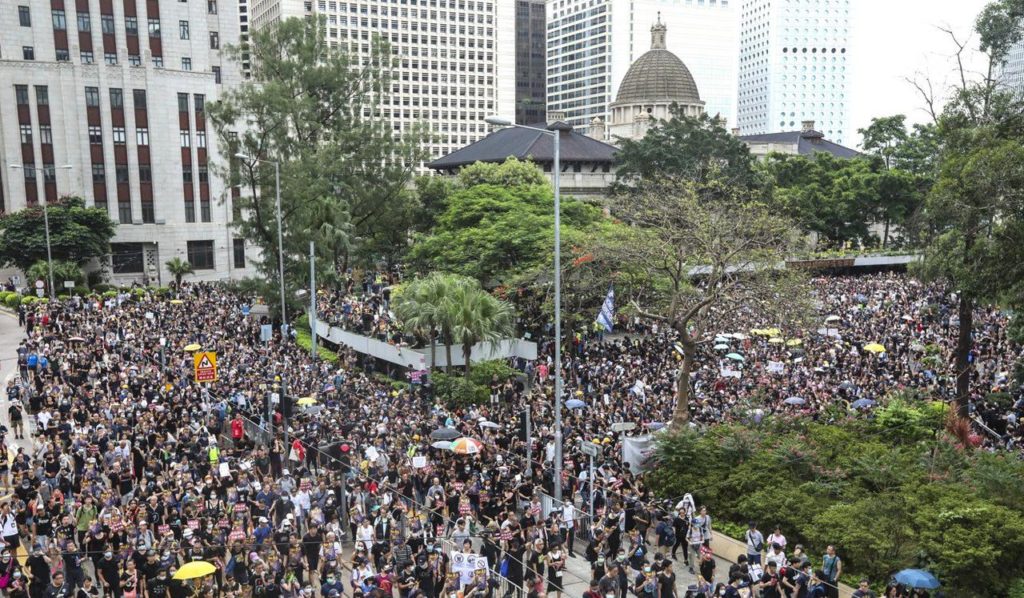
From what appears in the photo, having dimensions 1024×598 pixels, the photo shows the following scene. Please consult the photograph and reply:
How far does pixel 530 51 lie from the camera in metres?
190

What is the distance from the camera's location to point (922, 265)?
97.3 ft

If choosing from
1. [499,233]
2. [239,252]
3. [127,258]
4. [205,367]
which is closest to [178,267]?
[127,258]

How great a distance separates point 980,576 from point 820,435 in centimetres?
670

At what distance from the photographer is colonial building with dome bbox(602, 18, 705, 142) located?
114 m

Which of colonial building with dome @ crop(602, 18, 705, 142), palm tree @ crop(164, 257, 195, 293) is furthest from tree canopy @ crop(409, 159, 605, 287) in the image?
colonial building with dome @ crop(602, 18, 705, 142)

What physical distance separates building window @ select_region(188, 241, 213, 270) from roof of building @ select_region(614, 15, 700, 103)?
63055mm

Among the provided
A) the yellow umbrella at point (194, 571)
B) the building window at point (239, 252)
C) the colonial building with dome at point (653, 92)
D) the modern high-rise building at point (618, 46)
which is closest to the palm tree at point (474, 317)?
the yellow umbrella at point (194, 571)

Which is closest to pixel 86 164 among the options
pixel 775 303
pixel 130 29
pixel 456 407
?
pixel 130 29

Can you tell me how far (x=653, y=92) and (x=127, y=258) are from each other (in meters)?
70.6

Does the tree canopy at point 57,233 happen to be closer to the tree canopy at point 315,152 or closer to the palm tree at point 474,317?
the tree canopy at point 315,152

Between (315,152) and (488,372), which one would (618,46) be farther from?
(488,372)

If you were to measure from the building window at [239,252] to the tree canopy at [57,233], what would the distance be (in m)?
14.7

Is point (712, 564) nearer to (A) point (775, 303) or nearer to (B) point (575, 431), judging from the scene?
(B) point (575, 431)

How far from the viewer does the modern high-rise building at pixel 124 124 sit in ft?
213
